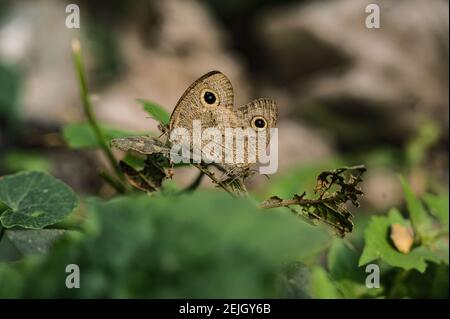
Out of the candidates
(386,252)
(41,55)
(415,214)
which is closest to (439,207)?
(415,214)

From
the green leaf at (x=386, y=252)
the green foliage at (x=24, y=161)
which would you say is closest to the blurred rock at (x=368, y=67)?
the green foliage at (x=24, y=161)

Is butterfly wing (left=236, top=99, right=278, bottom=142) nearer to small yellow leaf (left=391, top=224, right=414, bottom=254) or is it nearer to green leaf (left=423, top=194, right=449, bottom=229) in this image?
small yellow leaf (left=391, top=224, right=414, bottom=254)

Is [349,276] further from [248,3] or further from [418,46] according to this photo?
[248,3]

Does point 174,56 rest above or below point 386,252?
above

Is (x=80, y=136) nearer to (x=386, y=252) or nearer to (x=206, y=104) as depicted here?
(x=206, y=104)

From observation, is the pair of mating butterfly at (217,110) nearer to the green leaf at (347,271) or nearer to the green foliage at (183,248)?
the green leaf at (347,271)

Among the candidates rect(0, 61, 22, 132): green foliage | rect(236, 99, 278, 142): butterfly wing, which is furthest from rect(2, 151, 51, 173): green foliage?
rect(236, 99, 278, 142): butterfly wing

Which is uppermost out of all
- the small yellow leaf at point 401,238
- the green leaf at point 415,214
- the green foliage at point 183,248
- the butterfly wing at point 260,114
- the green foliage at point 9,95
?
the green foliage at point 9,95
